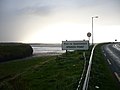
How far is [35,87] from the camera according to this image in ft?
55.9

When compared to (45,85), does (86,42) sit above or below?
above

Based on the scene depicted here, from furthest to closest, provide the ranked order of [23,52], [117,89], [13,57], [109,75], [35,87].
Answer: [23,52] → [13,57] → [109,75] → [35,87] → [117,89]

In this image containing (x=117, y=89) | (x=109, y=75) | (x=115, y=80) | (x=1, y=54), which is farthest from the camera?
(x=1, y=54)

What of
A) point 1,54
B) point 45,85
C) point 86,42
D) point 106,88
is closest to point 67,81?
point 45,85

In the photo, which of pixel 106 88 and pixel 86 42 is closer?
pixel 106 88

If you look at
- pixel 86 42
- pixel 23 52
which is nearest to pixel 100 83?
pixel 86 42

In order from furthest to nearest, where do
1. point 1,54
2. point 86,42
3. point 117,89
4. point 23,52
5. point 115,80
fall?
point 23,52 < point 1,54 < point 86,42 < point 115,80 < point 117,89

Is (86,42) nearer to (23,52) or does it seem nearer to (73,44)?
(73,44)

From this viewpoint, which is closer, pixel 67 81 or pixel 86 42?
pixel 67 81

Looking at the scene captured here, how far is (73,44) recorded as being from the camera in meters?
31.8

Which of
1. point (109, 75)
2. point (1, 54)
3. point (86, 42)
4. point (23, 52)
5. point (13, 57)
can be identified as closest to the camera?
point (109, 75)

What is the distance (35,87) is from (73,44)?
50.2ft

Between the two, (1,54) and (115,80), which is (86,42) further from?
(1,54)

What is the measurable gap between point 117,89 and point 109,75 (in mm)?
5056
